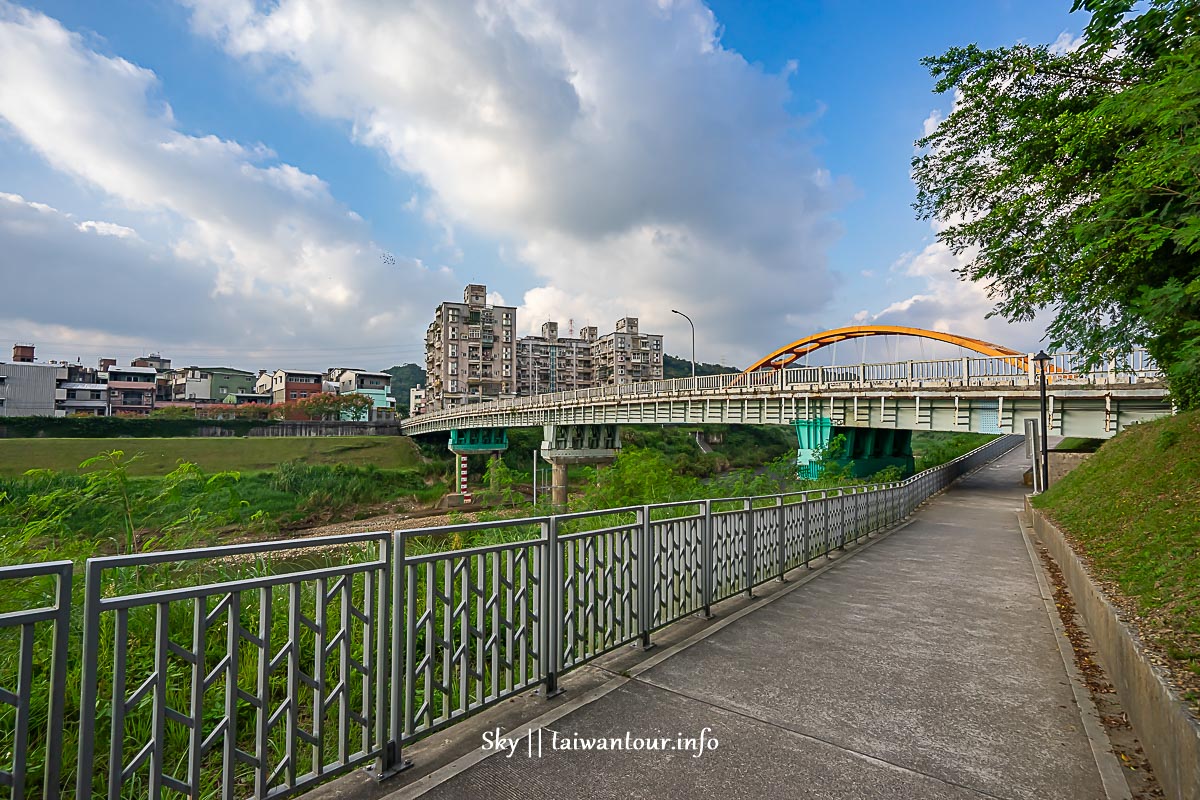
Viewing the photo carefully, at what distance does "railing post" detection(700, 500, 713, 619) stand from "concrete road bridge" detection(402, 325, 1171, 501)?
36.8 feet

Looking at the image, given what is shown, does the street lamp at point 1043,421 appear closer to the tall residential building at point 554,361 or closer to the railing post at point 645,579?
the railing post at point 645,579

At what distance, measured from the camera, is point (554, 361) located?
115 meters

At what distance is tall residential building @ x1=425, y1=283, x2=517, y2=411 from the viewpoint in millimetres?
81375

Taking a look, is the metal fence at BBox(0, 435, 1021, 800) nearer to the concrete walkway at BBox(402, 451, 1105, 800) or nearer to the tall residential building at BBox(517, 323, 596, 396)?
the concrete walkway at BBox(402, 451, 1105, 800)

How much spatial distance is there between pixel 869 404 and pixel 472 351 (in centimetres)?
6468

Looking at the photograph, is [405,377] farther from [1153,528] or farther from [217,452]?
[1153,528]

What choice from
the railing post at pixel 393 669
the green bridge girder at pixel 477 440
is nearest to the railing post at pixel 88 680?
the railing post at pixel 393 669

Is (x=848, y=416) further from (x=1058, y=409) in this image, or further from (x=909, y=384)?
(x=1058, y=409)

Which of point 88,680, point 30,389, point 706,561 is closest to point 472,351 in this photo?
point 30,389

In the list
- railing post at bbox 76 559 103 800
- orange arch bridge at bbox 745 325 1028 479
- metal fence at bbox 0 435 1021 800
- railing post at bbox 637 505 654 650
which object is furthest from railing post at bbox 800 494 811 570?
orange arch bridge at bbox 745 325 1028 479

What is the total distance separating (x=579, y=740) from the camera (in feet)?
11.6

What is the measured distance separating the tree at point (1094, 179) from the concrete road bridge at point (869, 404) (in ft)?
8.15

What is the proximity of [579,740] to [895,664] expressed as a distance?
2.97 metres

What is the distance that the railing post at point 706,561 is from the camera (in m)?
5.96
